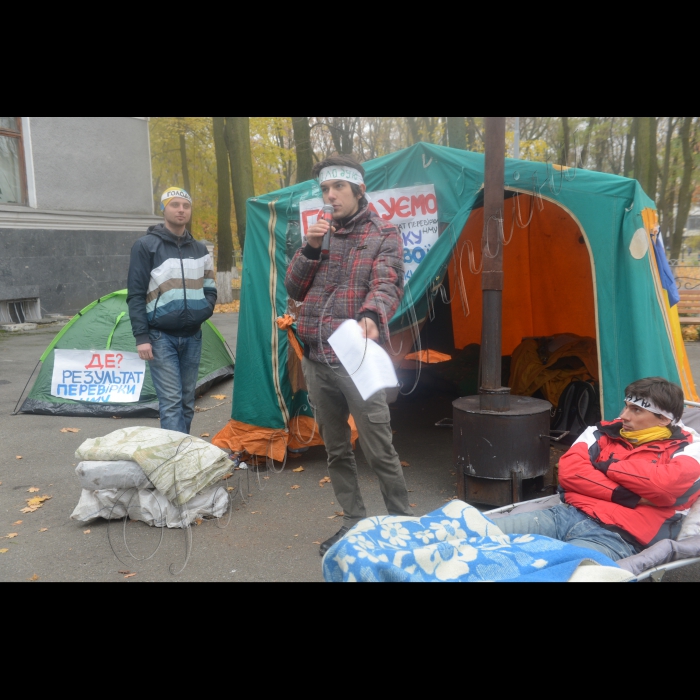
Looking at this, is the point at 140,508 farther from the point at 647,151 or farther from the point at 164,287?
the point at 647,151

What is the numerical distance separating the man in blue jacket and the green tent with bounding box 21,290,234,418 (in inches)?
92.1

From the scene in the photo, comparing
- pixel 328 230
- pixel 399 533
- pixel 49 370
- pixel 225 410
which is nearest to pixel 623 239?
pixel 328 230

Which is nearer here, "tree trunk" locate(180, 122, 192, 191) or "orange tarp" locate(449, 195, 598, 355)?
"orange tarp" locate(449, 195, 598, 355)

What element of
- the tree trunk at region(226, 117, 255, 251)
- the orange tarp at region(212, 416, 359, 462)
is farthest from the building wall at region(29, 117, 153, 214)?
the orange tarp at region(212, 416, 359, 462)

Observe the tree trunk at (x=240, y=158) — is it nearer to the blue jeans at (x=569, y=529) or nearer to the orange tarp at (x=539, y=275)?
the orange tarp at (x=539, y=275)

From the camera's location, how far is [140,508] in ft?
13.3

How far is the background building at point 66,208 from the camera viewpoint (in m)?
12.6

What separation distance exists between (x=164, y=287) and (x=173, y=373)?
58 centimetres

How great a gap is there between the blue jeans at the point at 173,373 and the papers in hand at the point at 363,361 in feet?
5.86

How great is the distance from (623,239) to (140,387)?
4828 millimetres

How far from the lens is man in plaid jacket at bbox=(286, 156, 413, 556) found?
10.7 feet

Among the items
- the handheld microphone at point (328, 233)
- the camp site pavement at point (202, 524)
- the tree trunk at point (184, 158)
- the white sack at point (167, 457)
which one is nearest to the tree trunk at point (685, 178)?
the tree trunk at point (184, 158)

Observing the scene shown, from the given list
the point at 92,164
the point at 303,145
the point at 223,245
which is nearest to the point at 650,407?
the point at 303,145

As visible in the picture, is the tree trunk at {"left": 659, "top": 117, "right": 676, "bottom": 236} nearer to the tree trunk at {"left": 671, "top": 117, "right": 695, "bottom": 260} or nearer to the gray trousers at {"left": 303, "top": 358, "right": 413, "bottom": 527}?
the tree trunk at {"left": 671, "top": 117, "right": 695, "bottom": 260}
